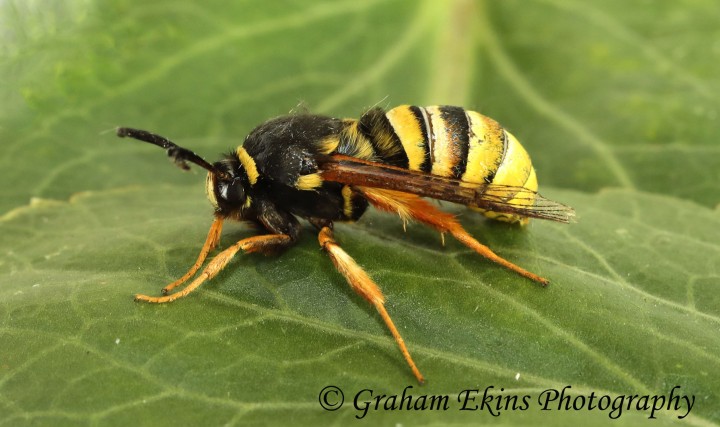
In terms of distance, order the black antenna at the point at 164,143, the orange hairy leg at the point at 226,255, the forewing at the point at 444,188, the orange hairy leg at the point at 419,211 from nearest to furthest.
A: the orange hairy leg at the point at 226,255 → the black antenna at the point at 164,143 → the forewing at the point at 444,188 → the orange hairy leg at the point at 419,211

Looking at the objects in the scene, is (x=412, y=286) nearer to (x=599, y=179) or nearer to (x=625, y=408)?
(x=625, y=408)

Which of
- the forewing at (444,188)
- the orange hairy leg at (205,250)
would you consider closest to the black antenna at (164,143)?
the orange hairy leg at (205,250)

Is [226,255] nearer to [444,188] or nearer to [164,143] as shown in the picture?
[164,143]

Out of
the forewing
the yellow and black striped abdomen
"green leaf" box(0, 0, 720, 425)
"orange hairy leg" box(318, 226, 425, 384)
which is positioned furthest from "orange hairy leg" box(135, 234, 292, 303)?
the yellow and black striped abdomen

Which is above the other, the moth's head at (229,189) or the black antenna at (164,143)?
the black antenna at (164,143)

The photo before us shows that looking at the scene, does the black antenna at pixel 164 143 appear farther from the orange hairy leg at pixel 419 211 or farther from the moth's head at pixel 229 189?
the orange hairy leg at pixel 419 211

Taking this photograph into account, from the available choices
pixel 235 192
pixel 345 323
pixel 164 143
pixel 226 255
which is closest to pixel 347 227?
pixel 235 192

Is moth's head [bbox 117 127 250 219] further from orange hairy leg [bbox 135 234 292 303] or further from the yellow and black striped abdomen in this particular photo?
the yellow and black striped abdomen
